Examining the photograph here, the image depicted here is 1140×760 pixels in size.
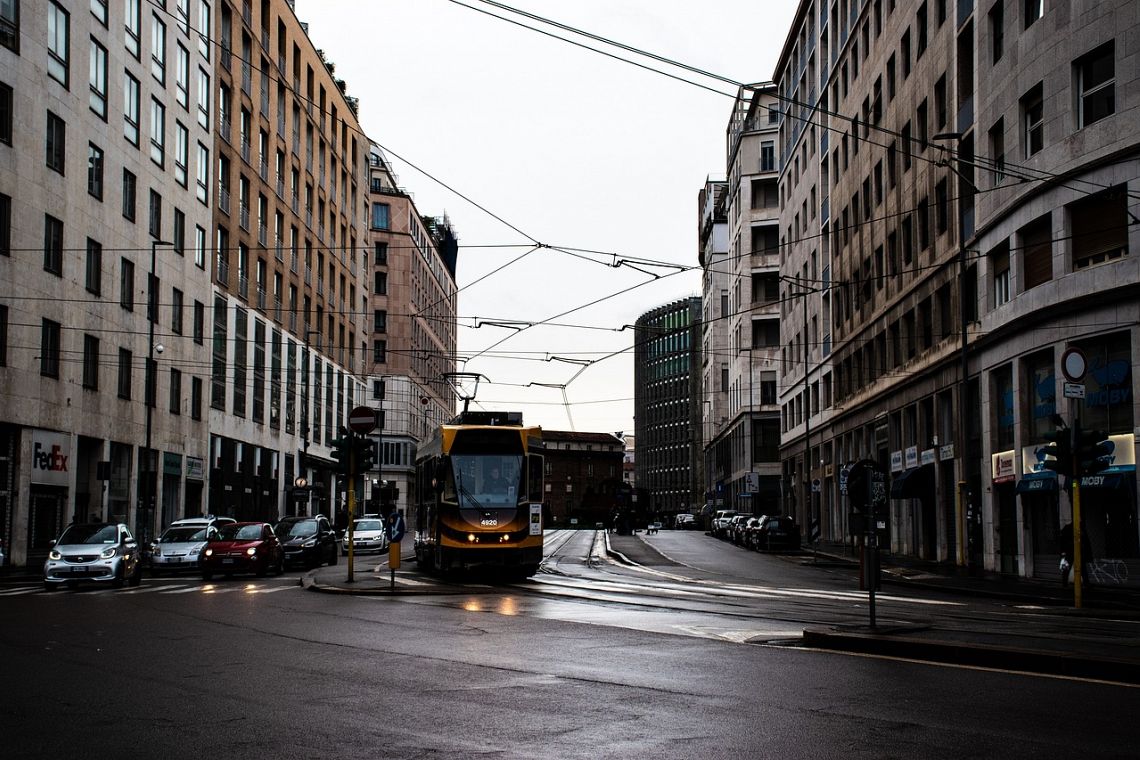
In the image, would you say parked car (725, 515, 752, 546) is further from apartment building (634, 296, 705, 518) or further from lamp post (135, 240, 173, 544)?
apartment building (634, 296, 705, 518)

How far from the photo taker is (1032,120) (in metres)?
31.0

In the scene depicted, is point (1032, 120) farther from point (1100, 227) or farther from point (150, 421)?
point (150, 421)

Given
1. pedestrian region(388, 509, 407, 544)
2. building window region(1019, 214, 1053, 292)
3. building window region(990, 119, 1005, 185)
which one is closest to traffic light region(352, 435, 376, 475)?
pedestrian region(388, 509, 407, 544)

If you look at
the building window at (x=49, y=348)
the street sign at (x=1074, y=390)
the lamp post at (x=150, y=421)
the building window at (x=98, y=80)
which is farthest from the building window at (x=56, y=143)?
the street sign at (x=1074, y=390)

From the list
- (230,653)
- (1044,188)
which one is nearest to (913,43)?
(1044,188)

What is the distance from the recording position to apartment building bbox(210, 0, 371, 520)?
55281mm

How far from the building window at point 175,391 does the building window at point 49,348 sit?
9.85 metres

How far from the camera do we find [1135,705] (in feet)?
30.2

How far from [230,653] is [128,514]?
111ft

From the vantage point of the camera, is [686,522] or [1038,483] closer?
[1038,483]

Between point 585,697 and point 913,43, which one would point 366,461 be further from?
point 913,43

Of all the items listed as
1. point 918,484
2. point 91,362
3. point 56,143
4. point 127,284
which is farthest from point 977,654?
point 127,284

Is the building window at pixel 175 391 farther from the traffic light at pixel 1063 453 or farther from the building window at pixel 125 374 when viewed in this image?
the traffic light at pixel 1063 453

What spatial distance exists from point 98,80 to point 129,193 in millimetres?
4549
